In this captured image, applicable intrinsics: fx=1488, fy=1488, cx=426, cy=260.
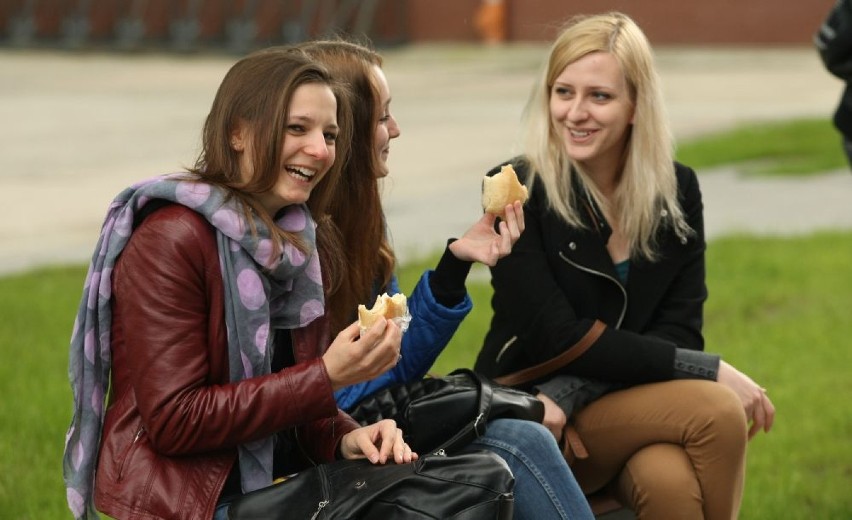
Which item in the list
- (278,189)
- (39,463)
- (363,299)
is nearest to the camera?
(278,189)

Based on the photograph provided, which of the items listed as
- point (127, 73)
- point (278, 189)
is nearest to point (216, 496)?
point (278, 189)

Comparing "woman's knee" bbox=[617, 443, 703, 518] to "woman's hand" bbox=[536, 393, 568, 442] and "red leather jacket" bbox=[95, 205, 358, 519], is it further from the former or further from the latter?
"red leather jacket" bbox=[95, 205, 358, 519]

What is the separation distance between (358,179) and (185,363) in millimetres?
926

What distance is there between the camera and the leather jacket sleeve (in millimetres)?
2963

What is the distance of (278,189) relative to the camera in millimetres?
3176

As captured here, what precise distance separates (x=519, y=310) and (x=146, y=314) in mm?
1378

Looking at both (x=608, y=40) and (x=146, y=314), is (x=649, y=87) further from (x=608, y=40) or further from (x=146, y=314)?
(x=146, y=314)

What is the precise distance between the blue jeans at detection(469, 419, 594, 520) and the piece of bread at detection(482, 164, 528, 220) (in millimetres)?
587

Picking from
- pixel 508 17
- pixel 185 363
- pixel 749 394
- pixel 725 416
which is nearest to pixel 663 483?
pixel 725 416

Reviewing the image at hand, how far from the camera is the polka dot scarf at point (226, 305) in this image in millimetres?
3051

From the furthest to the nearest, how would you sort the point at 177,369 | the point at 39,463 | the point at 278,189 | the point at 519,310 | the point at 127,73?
the point at 127,73 → the point at 39,463 → the point at 519,310 → the point at 278,189 → the point at 177,369

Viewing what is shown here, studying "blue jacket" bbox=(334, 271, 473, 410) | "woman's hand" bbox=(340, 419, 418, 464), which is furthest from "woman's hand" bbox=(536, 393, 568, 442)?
"woman's hand" bbox=(340, 419, 418, 464)

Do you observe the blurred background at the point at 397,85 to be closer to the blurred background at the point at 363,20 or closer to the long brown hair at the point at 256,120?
the blurred background at the point at 363,20

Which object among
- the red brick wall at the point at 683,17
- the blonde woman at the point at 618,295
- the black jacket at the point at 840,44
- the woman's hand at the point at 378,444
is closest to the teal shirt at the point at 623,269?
the blonde woman at the point at 618,295
